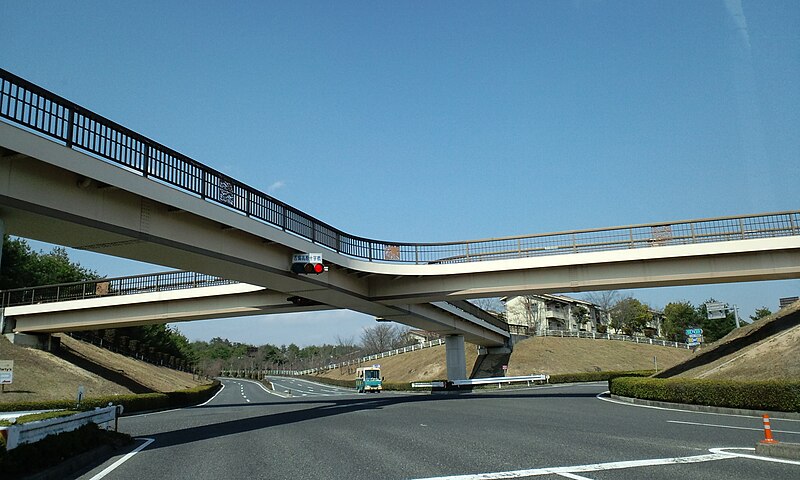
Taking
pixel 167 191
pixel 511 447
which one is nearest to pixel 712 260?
pixel 511 447

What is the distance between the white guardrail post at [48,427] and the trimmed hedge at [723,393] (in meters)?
20.1

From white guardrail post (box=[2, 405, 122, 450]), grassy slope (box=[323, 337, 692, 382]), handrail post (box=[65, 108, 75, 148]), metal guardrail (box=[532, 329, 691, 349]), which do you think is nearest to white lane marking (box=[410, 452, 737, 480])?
white guardrail post (box=[2, 405, 122, 450])

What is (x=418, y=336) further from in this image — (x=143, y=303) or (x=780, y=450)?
(x=780, y=450)

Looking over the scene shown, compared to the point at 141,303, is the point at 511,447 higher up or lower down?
lower down

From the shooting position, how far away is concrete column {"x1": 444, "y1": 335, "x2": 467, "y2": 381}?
52.7 meters

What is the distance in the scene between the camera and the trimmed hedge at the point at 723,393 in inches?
745

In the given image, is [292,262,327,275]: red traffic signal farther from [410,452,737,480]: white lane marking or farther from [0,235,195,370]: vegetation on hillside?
[0,235,195,370]: vegetation on hillside

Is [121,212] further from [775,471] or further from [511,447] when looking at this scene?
[775,471]

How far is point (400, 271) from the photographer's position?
94.3 ft

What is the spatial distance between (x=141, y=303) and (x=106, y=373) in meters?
13.9

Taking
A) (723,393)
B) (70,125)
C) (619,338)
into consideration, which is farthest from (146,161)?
(619,338)

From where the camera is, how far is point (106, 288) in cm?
3684

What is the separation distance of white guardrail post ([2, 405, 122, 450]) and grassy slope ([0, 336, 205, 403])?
2231 centimetres

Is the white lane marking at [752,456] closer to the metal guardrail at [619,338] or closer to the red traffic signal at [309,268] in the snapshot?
the red traffic signal at [309,268]
